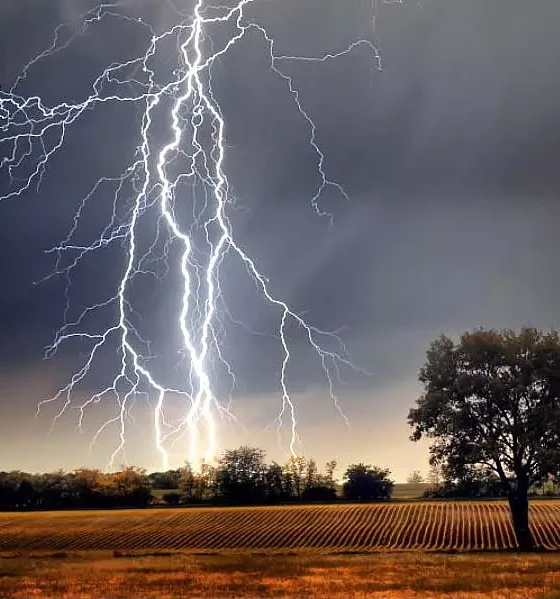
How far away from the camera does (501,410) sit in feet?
103

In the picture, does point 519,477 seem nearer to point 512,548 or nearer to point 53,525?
point 512,548

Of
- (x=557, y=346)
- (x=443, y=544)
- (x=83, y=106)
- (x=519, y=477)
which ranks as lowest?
(x=443, y=544)

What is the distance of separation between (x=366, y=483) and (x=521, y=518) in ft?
140

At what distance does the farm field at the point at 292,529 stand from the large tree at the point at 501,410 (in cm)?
352

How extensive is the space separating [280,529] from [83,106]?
90.5 feet

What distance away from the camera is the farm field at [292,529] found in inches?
A: 1415

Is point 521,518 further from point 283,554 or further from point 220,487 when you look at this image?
point 220,487

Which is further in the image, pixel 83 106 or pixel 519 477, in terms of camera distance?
pixel 83 106

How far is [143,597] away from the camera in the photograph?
15766mm

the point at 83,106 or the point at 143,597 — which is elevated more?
the point at 83,106

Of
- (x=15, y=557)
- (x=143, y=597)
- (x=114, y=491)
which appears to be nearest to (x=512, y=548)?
(x=143, y=597)

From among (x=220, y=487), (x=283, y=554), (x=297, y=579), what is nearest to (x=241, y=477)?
(x=220, y=487)

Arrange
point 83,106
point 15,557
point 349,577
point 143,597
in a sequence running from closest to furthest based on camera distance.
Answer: point 143,597 < point 349,577 < point 15,557 < point 83,106

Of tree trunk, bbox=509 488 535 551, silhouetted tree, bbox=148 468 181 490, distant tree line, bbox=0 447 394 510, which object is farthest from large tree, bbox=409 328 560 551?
silhouetted tree, bbox=148 468 181 490
